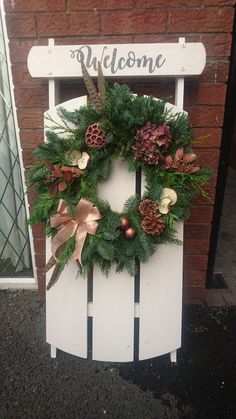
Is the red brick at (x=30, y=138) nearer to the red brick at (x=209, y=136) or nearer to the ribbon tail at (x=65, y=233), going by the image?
the ribbon tail at (x=65, y=233)

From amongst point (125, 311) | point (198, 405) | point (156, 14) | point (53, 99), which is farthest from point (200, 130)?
point (198, 405)

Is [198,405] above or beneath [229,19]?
beneath

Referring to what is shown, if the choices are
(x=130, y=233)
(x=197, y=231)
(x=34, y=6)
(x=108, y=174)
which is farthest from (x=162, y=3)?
(x=197, y=231)

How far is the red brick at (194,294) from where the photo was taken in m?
2.32

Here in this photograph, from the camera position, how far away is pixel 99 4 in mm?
1705

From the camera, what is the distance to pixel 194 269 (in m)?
2.26

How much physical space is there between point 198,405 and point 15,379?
936mm

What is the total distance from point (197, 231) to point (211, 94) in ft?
2.64

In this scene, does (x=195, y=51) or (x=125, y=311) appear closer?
(x=195, y=51)

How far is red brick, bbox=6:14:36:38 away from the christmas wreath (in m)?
0.42

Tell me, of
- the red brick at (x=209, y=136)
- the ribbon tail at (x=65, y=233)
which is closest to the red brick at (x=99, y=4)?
the red brick at (x=209, y=136)

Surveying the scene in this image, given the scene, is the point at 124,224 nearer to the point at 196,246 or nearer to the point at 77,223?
the point at 77,223

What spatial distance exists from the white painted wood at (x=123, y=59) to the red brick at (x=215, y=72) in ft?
0.58

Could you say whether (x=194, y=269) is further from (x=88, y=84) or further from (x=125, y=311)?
(x=88, y=84)
